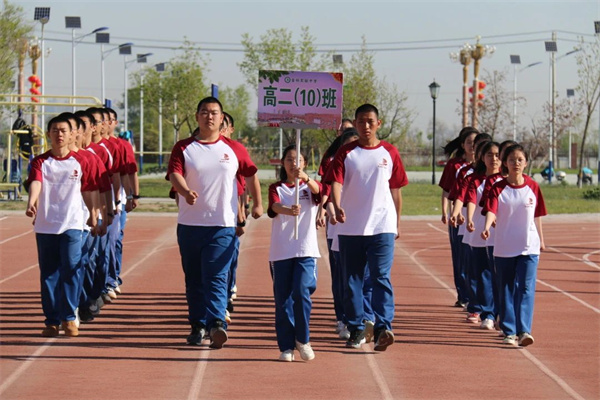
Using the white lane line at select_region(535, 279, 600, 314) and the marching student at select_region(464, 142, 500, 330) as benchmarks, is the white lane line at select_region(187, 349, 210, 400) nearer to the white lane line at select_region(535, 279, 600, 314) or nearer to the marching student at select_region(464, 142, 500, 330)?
the marching student at select_region(464, 142, 500, 330)

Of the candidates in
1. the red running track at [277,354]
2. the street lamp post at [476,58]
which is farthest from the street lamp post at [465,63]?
the red running track at [277,354]

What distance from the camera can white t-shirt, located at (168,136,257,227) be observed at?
9.86 meters

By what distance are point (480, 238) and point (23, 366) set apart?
4.88 metres

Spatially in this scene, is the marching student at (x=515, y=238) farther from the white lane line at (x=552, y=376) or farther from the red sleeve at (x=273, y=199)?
the red sleeve at (x=273, y=199)

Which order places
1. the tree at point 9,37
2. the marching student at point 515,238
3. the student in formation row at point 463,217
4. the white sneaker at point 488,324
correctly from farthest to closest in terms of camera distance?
the tree at point 9,37
the student in formation row at point 463,217
the white sneaker at point 488,324
the marching student at point 515,238

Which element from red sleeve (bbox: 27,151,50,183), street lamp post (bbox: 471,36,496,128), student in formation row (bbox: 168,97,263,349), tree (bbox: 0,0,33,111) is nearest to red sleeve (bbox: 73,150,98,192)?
red sleeve (bbox: 27,151,50,183)

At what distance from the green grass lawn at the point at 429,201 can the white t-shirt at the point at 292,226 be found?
21.9m

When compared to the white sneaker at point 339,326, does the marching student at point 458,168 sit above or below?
above

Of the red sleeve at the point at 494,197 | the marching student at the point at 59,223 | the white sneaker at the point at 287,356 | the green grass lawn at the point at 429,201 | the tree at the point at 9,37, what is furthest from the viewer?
the tree at the point at 9,37

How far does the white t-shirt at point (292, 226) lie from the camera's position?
960 cm

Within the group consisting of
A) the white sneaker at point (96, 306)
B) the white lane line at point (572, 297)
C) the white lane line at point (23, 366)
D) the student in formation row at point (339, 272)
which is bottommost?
the white lane line at point (572, 297)

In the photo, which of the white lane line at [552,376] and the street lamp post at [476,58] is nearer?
the white lane line at [552,376]

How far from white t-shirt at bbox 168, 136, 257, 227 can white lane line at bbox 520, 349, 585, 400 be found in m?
2.76

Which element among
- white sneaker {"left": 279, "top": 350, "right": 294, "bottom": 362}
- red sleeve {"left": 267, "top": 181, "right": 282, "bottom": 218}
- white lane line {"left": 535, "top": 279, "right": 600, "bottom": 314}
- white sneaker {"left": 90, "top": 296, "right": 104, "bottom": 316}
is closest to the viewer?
white sneaker {"left": 279, "top": 350, "right": 294, "bottom": 362}
